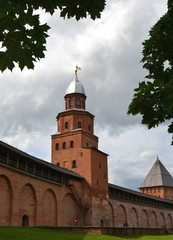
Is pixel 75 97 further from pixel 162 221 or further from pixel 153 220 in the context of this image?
pixel 162 221

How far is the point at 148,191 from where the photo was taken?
6700 cm

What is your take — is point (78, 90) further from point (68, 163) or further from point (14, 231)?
point (14, 231)

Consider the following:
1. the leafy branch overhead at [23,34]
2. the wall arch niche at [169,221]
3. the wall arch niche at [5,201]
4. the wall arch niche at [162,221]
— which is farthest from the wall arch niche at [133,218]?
the leafy branch overhead at [23,34]

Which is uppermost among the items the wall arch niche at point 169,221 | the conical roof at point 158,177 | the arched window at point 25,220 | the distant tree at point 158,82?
the conical roof at point 158,177

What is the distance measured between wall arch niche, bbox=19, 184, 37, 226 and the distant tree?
20.7 m

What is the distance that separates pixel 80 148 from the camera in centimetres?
3753

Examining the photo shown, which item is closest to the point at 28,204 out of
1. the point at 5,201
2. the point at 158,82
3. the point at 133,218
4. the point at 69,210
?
the point at 5,201

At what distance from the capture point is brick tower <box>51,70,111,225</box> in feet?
116

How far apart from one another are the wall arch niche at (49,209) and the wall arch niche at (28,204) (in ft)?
5.42

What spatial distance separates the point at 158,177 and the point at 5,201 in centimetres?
5078

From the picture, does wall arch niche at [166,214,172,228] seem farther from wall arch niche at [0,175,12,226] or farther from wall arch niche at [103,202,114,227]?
wall arch niche at [0,175,12,226]

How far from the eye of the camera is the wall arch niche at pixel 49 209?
2720 centimetres

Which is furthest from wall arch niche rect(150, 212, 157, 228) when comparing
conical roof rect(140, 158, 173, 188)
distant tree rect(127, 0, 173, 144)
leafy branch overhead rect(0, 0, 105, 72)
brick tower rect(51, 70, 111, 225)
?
leafy branch overhead rect(0, 0, 105, 72)

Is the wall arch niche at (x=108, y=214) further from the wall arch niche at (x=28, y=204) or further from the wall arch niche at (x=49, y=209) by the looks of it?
the wall arch niche at (x=28, y=204)
